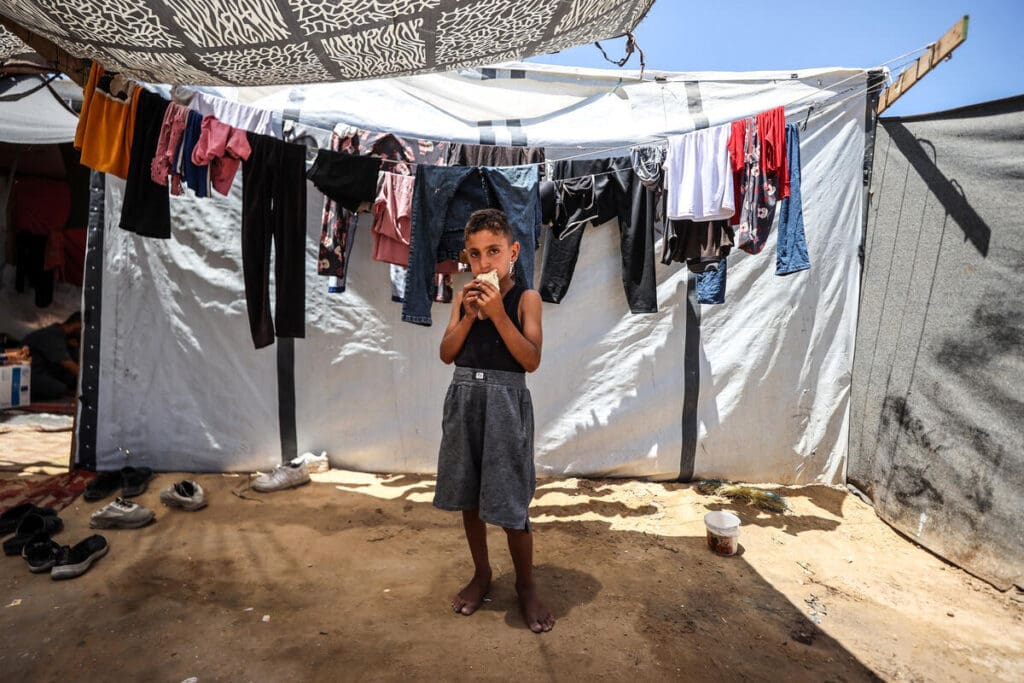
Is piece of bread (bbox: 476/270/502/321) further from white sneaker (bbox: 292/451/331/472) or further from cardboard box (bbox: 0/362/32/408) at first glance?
cardboard box (bbox: 0/362/32/408)

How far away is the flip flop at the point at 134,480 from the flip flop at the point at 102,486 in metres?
0.04

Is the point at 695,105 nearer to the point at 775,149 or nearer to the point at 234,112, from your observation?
the point at 775,149

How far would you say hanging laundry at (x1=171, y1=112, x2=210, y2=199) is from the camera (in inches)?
118

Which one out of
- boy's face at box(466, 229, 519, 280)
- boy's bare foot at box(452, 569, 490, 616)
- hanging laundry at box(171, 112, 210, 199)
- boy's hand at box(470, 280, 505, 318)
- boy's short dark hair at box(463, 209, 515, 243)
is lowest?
boy's bare foot at box(452, 569, 490, 616)

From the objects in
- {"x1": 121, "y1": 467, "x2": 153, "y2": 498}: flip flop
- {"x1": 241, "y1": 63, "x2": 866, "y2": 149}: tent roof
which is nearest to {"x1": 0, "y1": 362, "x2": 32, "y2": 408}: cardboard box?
{"x1": 121, "y1": 467, "x2": 153, "y2": 498}: flip flop

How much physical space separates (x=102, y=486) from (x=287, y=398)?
1.28 metres

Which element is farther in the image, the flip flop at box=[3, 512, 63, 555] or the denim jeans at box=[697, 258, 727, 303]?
the denim jeans at box=[697, 258, 727, 303]

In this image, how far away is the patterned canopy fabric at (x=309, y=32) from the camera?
1917 millimetres

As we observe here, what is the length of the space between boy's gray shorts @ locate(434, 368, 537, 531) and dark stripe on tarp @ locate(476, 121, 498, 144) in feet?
8.38

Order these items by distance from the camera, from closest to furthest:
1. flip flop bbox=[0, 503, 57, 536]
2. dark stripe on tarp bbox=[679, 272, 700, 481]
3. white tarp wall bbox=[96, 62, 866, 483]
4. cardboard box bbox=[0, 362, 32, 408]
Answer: flip flop bbox=[0, 503, 57, 536]
white tarp wall bbox=[96, 62, 866, 483]
dark stripe on tarp bbox=[679, 272, 700, 481]
cardboard box bbox=[0, 362, 32, 408]

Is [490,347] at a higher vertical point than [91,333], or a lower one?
higher

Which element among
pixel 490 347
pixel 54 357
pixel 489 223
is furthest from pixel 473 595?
pixel 54 357

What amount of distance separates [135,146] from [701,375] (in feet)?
13.5

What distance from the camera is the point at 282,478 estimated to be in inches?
147
